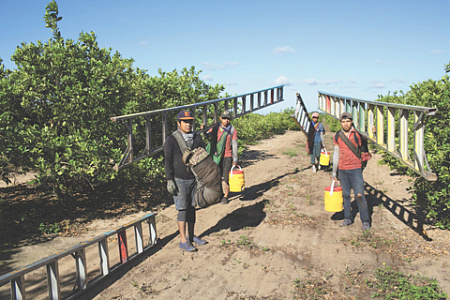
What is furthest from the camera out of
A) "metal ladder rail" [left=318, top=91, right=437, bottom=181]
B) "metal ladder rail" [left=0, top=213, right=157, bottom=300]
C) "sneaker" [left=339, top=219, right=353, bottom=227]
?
"sneaker" [left=339, top=219, right=353, bottom=227]

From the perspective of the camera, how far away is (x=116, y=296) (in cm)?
426

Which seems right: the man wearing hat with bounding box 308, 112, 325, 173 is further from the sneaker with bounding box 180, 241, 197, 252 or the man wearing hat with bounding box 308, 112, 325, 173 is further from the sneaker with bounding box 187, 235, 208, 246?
the sneaker with bounding box 180, 241, 197, 252

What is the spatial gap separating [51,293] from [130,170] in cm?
454

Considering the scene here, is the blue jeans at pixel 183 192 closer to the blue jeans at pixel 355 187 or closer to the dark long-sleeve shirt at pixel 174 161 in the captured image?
the dark long-sleeve shirt at pixel 174 161

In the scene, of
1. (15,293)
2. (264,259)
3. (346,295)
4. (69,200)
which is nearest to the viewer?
(15,293)

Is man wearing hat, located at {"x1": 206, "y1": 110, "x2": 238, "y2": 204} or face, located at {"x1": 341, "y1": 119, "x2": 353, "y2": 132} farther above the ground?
face, located at {"x1": 341, "y1": 119, "x2": 353, "y2": 132}

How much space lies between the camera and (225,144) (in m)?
7.57

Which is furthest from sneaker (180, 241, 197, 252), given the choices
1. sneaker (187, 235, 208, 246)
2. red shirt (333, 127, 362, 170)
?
red shirt (333, 127, 362, 170)

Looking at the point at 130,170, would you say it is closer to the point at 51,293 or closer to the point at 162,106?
the point at 162,106

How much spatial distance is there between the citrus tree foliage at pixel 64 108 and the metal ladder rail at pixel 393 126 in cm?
502

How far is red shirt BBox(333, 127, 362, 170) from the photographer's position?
6270 mm

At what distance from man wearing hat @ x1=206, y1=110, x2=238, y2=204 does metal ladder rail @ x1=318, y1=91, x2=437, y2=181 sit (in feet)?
8.77

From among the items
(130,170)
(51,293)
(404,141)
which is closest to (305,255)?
(404,141)

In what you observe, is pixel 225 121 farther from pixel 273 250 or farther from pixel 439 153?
pixel 439 153
